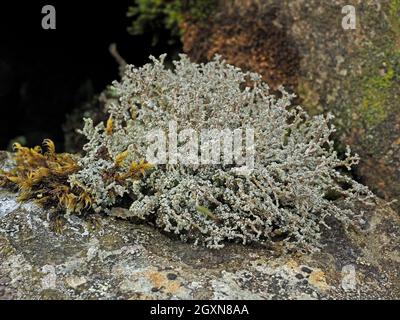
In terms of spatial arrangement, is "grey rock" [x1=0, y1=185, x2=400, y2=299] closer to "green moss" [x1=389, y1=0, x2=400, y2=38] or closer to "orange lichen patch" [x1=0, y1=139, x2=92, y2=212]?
"orange lichen patch" [x1=0, y1=139, x2=92, y2=212]

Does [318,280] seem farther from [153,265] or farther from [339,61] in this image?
[339,61]

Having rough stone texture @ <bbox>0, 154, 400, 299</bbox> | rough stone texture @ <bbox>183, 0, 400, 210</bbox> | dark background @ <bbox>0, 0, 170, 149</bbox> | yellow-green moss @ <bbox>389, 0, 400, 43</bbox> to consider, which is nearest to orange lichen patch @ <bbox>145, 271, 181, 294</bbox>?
rough stone texture @ <bbox>0, 154, 400, 299</bbox>

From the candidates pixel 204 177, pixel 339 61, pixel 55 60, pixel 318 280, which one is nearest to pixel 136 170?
pixel 204 177

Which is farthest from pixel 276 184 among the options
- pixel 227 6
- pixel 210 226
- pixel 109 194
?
pixel 227 6

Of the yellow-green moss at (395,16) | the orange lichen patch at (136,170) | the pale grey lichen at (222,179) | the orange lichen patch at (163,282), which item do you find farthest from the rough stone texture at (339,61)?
the orange lichen patch at (163,282)

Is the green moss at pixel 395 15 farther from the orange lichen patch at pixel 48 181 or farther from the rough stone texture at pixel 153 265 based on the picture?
the orange lichen patch at pixel 48 181

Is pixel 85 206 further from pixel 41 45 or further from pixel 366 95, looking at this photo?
pixel 41 45
